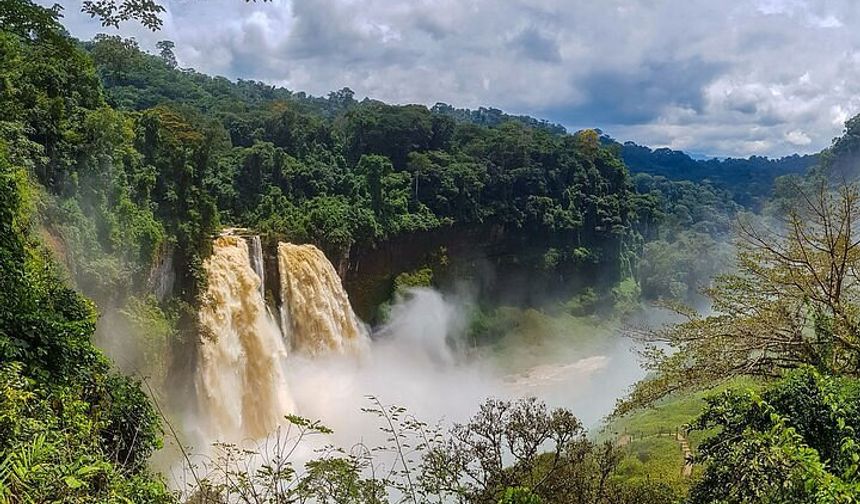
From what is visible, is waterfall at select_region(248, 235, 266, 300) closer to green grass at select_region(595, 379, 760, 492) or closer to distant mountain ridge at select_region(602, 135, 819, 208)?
green grass at select_region(595, 379, 760, 492)

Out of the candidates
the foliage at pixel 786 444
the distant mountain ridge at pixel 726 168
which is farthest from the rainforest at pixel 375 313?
the distant mountain ridge at pixel 726 168

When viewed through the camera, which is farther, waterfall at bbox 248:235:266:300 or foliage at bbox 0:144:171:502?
waterfall at bbox 248:235:266:300

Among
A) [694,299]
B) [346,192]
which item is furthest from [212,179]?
[694,299]

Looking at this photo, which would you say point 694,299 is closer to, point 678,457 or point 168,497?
point 678,457

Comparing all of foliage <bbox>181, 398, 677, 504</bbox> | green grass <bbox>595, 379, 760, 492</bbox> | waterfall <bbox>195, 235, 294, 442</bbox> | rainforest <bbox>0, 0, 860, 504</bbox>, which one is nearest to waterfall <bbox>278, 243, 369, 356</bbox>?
rainforest <bbox>0, 0, 860, 504</bbox>

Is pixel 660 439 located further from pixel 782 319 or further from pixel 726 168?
pixel 726 168

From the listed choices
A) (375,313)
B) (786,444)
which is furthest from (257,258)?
(786,444)
